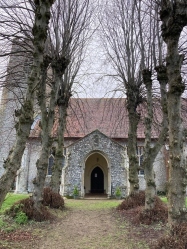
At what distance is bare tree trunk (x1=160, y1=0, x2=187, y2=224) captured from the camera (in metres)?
4.66

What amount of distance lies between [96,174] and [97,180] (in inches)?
22.5

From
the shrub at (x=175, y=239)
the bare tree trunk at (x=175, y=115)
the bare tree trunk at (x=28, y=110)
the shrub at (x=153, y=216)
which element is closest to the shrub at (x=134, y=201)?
the shrub at (x=153, y=216)

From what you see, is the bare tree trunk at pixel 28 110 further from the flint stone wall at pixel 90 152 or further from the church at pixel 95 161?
the flint stone wall at pixel 90 152

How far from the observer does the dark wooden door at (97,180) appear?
2103cm

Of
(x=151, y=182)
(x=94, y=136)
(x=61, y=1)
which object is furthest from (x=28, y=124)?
(x=94, y=136)

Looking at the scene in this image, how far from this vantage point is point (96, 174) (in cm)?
2141

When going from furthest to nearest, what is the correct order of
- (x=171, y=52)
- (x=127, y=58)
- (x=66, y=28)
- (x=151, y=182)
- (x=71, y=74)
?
(x=71, y=74) → (x=127, y=58) → (x=66, y=28) → (x=151, y=182) → (x=171, y=52)

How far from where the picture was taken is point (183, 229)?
4340mm

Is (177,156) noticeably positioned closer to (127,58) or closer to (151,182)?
(151,182)

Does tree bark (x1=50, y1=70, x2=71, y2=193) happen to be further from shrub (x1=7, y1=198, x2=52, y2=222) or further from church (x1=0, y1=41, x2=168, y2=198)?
church (x1=0, y1=41, x2=168, y2=198)

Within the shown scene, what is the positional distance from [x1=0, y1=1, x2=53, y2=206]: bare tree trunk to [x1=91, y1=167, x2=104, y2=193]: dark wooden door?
55.8 ft

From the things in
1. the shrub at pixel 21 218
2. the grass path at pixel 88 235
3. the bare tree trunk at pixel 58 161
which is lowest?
the grass path at pixel 88 235

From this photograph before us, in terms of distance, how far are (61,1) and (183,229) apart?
8.91 meters

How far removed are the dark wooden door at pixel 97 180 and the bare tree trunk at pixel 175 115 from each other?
16.9 meters
